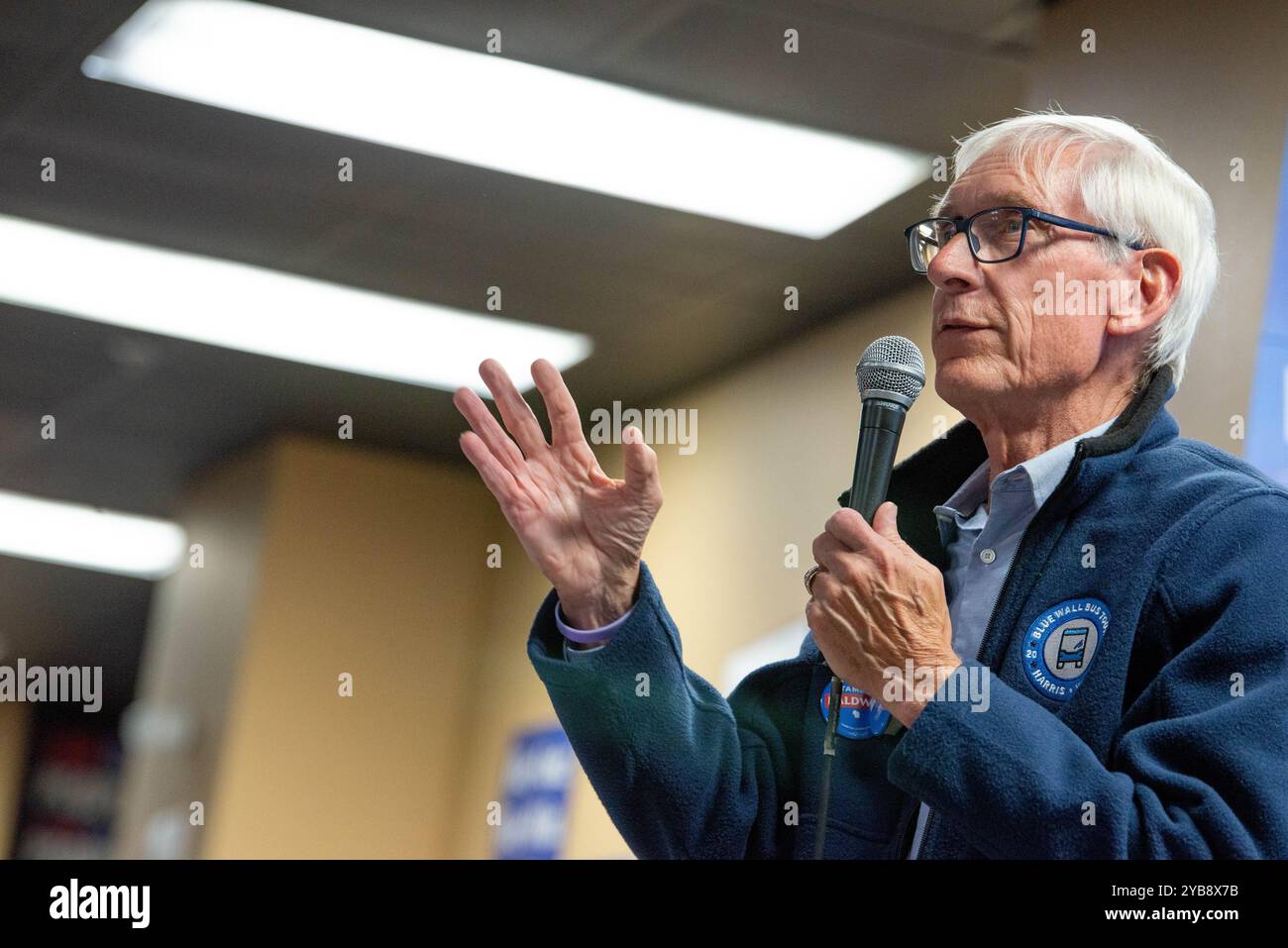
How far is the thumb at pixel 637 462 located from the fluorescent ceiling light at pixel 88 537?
19.6 ft

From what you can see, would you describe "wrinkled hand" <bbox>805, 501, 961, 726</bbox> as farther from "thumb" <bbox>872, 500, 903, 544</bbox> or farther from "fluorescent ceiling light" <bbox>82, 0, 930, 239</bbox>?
"fluorescent ceiling light" <bbox>82, 0, 930, 239</bbox>

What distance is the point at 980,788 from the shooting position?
1.02 metres

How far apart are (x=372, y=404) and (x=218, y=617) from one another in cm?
128

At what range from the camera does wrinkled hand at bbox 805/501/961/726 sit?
109 cm

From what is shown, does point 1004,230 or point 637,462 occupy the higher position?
point 1004,230

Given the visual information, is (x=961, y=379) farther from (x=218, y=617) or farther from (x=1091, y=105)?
(x=218, y=617)

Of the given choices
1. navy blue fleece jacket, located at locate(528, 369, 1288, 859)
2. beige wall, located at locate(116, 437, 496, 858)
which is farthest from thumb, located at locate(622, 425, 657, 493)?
beige wall, located at locate(116, 437, 496, 858)

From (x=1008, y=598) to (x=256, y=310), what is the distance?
4.05 metres

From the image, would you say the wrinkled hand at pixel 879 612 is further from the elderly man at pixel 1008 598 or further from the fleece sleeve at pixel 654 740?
the fleece sleeve at pixel 654 740

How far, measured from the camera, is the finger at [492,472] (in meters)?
1.29

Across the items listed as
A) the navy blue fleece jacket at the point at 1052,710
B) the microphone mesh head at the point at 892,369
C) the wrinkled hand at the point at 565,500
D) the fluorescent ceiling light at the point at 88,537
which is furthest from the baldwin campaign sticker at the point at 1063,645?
the fluorescent ceiling light at the point at 88,537

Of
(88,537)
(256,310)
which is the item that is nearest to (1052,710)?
(256,310)

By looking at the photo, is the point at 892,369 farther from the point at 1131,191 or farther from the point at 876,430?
the point at 1131,191

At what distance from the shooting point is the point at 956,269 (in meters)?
1.33
